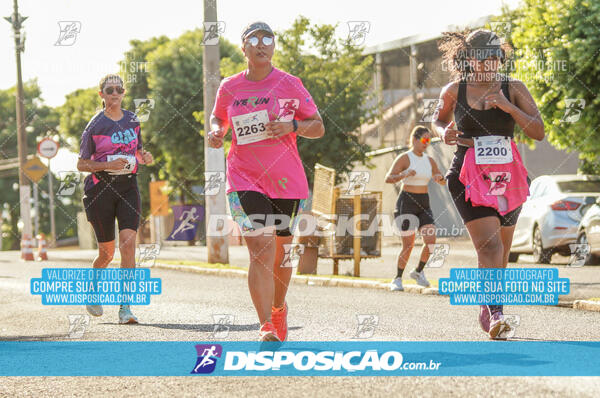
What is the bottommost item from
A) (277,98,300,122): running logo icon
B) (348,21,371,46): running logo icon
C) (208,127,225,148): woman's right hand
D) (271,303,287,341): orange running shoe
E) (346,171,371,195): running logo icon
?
(271,303,287,341): orange running shoe

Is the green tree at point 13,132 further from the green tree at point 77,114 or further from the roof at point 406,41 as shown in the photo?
the roof at point 406,41

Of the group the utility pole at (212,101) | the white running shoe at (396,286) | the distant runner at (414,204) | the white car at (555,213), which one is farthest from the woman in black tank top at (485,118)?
the utility pole at (212,101)

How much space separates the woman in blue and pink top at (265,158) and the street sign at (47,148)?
2160cm

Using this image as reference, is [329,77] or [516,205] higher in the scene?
[329,77]

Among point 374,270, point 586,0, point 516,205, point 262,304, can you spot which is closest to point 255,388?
point 262,304

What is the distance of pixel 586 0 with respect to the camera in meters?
17.1

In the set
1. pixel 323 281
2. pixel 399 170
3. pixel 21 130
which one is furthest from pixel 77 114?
pixel 399 170

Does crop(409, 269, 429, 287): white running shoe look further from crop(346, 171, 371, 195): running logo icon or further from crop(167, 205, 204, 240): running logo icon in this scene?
crop(167, 205, 204, 240): running logo icon

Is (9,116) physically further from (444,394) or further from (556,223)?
(444,394)

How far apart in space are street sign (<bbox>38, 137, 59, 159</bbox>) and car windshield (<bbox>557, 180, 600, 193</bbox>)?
14865 mm

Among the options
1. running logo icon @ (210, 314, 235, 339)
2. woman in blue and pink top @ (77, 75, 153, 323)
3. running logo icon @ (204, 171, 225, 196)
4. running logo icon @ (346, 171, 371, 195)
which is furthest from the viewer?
running logo icon @ (204, 171, 225, 196)

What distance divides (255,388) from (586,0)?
45.7 feet

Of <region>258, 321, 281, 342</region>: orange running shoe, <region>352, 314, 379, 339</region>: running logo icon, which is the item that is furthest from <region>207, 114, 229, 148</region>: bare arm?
<region>352, 314, 379, 339</region>: running logo icon

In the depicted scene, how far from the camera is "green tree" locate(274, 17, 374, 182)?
2839cm
